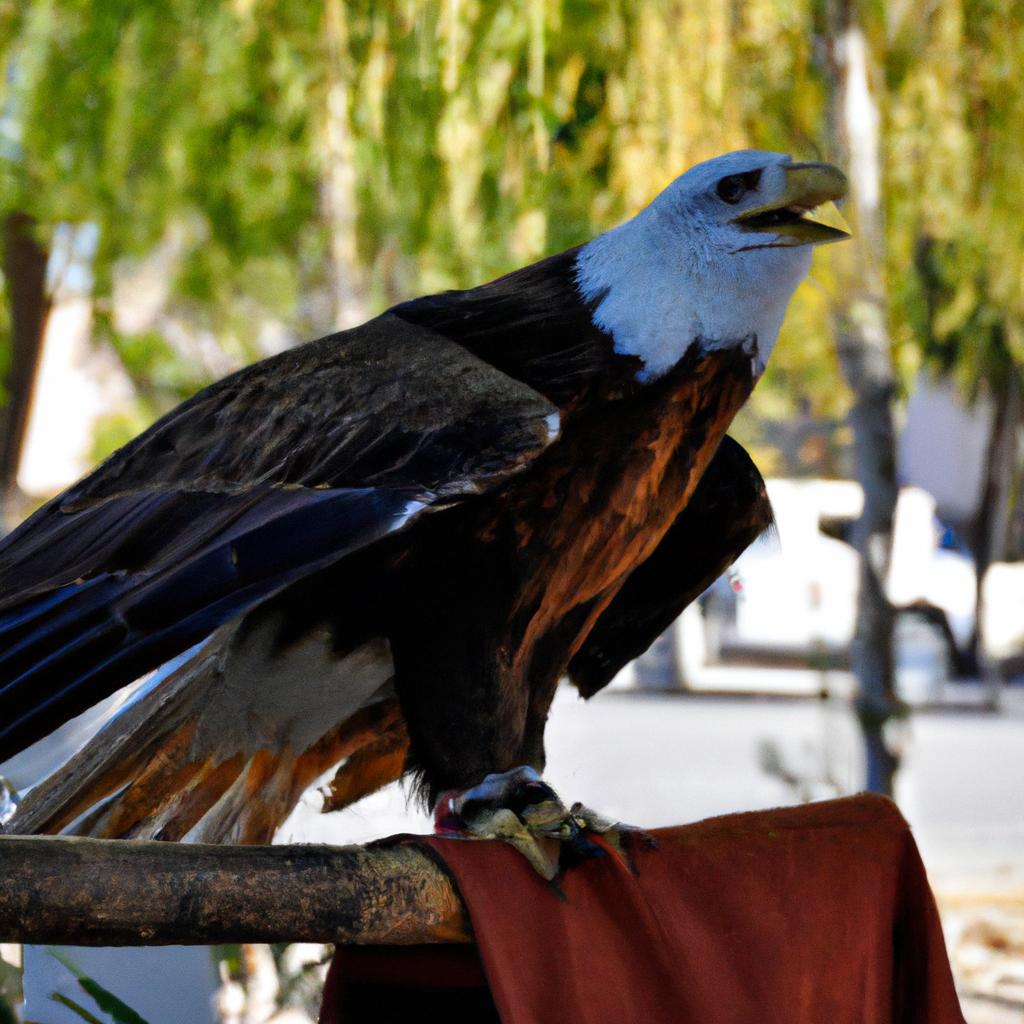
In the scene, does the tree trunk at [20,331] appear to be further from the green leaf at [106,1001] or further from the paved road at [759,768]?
the green leaf at [106,1001]

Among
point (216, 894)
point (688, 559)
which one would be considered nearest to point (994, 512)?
point (688, 559)

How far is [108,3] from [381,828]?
7.44ft

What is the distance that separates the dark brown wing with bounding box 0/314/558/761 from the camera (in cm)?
148

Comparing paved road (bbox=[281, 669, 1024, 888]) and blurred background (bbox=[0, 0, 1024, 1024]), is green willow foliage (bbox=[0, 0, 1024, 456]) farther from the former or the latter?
paved road (bbox=[281, 669, 1024, 888])

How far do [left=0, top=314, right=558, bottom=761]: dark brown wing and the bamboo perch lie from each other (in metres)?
0.26

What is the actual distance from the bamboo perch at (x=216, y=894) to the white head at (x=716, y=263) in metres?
0.67

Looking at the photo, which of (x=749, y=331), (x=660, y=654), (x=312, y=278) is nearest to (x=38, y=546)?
(x=749, y=331)

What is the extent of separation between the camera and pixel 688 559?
82.0 inches

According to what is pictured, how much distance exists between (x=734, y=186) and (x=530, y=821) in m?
0.81

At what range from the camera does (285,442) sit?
1691mm

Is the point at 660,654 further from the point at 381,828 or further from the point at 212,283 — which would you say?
the point at 381,828

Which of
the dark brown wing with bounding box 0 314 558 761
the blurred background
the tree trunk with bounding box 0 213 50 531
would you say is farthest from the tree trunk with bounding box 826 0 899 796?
the tree trunk with bounding box 0 213 50 531

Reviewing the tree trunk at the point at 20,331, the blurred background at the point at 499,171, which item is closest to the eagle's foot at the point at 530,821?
the blurred background at the point at 499,171

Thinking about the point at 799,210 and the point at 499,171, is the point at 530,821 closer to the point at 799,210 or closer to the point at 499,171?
the point at 799,210
